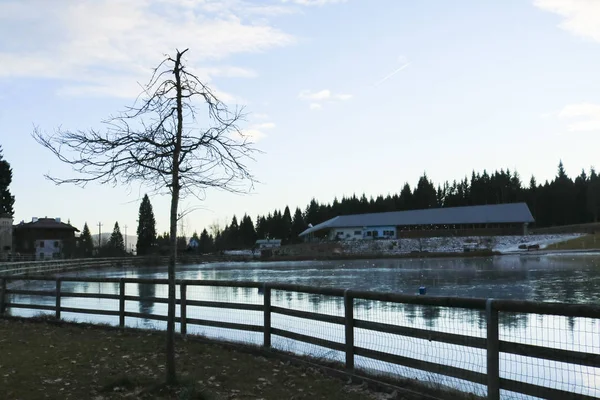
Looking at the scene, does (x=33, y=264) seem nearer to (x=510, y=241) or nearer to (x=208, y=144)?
(x=208, y=144)

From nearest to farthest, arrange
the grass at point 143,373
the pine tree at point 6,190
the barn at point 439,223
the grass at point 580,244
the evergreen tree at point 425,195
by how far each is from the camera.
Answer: the grass at point 143,373 → the pine tree at point 6,190 → the grass at point 580,244 → the barn at point 439,223 → the evergreen tree at point 425,195

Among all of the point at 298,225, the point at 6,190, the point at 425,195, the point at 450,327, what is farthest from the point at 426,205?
the point at 450,327

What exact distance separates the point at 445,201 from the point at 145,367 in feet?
533

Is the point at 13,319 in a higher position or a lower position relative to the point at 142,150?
lower

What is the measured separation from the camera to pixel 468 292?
78.9 ft

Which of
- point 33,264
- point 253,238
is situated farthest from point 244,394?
point 253,238

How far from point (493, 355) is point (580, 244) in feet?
301

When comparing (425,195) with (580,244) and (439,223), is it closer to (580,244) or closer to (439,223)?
(439,223)

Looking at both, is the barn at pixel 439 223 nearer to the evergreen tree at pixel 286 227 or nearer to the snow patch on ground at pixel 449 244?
the snow patch on ground at pixel 449 244

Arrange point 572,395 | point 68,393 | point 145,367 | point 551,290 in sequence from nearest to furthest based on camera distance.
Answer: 1. point 572,395
2. point 68,393
3. point 145,367
4. point 551,290

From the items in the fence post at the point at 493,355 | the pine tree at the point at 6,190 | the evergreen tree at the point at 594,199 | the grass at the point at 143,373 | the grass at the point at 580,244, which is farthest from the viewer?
the evergreen tree at the point at 594,199

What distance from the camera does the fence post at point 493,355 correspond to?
5852 millimetres

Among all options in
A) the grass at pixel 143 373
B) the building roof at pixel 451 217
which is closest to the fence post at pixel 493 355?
the grass at pixel 143 373

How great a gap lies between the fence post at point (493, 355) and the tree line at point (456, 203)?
123m
